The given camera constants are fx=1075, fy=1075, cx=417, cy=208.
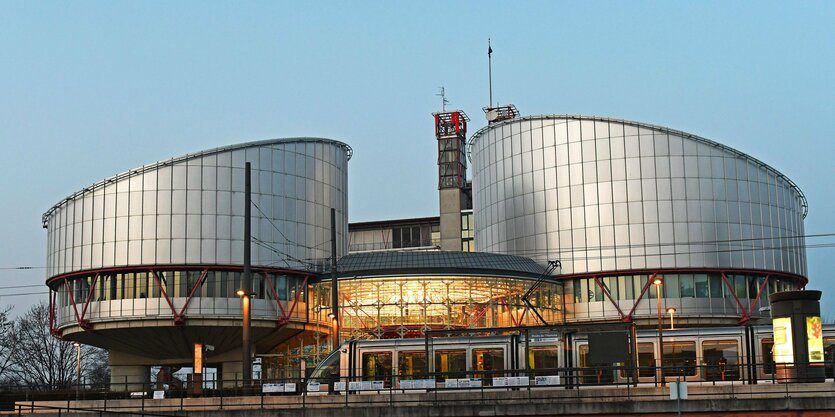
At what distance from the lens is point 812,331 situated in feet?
124

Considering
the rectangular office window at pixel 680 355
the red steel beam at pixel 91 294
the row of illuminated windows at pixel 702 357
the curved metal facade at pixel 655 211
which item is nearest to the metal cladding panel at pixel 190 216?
the red steel beam at pixel 91 294

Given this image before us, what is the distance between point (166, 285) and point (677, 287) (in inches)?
1421

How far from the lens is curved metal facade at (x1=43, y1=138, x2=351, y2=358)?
235ft

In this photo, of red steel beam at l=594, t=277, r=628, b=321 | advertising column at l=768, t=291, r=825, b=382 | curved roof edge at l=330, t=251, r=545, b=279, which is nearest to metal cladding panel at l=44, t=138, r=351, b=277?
curved roof edge at l=330, t=251, r=545, b=279

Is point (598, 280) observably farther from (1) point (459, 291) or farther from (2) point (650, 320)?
(1) point (459, 291)

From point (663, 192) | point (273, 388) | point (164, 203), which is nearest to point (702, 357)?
point (273, 388)

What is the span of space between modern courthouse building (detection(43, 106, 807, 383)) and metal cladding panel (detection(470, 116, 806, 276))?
115 mm

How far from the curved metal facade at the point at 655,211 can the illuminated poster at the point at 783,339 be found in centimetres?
3938

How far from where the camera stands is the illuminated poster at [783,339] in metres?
37.8

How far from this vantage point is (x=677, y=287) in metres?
77.9

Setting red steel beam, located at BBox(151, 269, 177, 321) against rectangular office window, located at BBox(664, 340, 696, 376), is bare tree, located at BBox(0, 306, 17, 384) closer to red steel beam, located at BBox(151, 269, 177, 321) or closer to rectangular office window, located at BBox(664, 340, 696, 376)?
red steel beam, located at BBox(151, 269, 177, 321)

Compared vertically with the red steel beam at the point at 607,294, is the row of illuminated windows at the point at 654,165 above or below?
above

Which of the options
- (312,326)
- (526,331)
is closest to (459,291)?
(312,326)

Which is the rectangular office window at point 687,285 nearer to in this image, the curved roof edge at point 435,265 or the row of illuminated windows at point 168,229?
the curved roof edge at point 435,265
